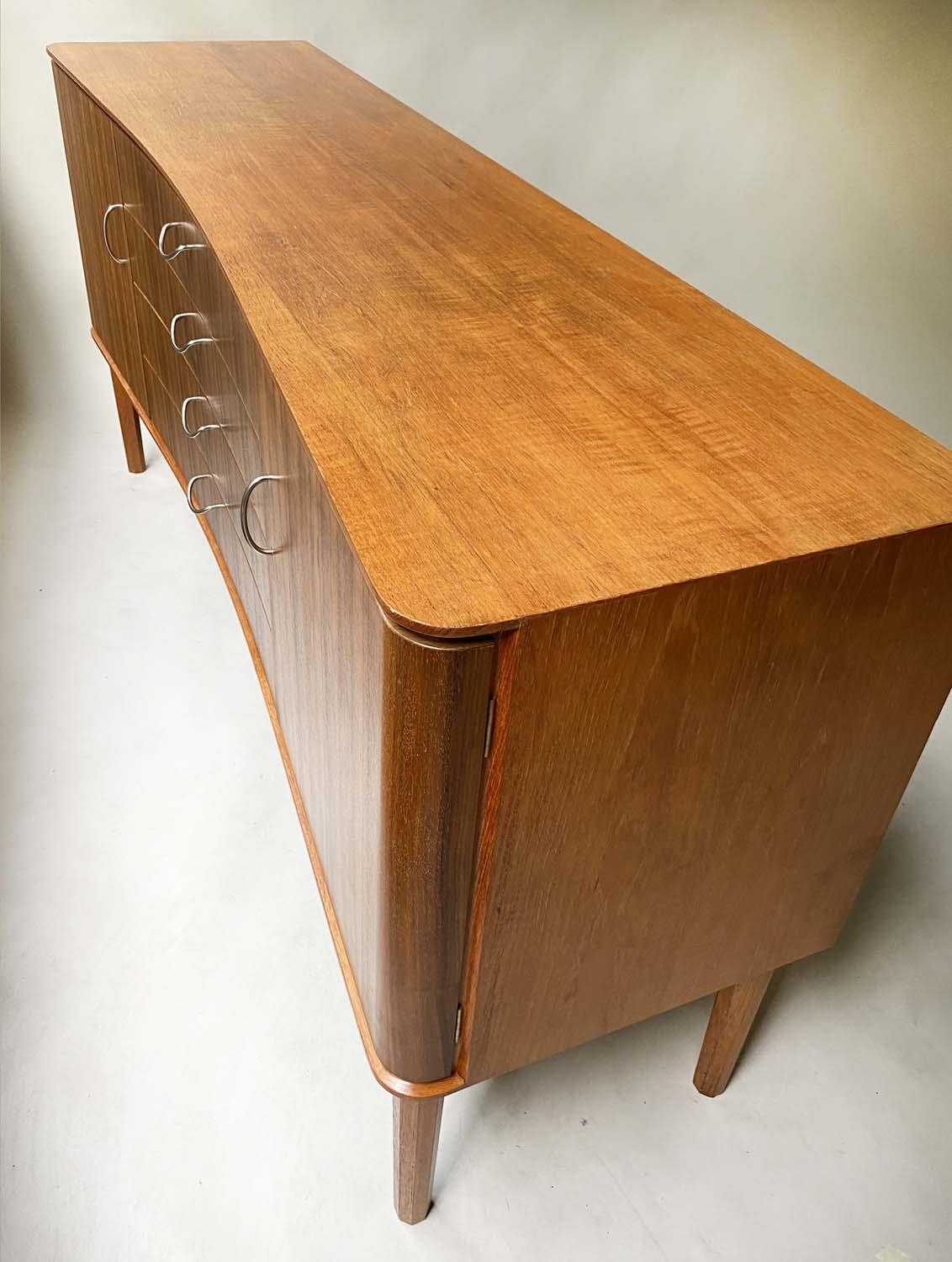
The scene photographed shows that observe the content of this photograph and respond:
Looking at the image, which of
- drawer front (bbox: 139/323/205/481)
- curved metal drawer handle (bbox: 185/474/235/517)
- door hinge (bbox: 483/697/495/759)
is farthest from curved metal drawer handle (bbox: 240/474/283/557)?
drawer front (bbox: 139/323/205/481)

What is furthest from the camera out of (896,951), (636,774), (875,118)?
(875,118)

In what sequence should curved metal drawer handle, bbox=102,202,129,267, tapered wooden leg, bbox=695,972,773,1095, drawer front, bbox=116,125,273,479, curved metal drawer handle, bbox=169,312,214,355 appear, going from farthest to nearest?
curved metal drawer handle, bbox=102,202,129,267 → curved metal drawer handle, bbox=169,312,214,355 → tapered wooden leg, bbox=695,972,773,1095 → drawer front, bbox=116,125,273,479

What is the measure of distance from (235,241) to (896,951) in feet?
4.30

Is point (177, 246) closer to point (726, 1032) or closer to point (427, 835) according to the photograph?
point (427, 835)

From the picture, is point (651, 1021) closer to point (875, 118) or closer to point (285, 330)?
point (285, 330)

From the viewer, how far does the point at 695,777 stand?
33.6 inches

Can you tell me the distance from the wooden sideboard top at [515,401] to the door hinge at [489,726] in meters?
0.08

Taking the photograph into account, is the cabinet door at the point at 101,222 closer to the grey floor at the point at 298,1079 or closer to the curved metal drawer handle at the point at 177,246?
the curved metal drawer handle at the point at 177,246

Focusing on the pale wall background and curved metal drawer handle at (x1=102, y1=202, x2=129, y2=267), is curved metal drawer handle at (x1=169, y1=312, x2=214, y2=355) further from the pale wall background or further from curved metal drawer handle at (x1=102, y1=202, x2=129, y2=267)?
the pale wall background

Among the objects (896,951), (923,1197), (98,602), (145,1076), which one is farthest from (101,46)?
(923,1197)

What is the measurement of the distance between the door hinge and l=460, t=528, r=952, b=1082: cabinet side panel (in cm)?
1

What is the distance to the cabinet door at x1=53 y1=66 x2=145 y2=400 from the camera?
1726 millimetres

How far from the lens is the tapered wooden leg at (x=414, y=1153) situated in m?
1.07

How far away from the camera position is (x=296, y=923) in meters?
1.55
